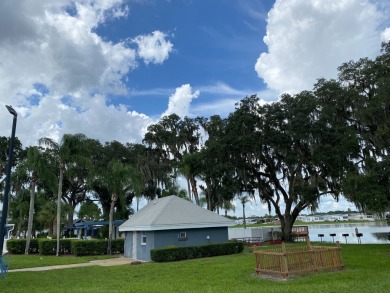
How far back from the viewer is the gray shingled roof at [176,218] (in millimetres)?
23656

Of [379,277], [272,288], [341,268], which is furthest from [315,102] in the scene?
[272,288]

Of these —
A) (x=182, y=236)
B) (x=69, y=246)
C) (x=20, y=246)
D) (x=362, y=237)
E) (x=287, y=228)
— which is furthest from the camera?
(x=362, y=237)

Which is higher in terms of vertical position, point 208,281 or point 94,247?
point 94,247

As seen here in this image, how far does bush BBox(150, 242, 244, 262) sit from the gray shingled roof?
162 centimetres

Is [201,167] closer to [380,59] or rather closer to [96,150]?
[96,150]

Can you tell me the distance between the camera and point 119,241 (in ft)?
98.9

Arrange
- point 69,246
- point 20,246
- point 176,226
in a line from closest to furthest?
point 176,226 → point 69,246 → point 20,246

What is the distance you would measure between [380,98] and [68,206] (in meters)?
38.9

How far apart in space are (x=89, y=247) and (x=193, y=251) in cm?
1031

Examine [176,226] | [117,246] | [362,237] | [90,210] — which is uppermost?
[90,210]

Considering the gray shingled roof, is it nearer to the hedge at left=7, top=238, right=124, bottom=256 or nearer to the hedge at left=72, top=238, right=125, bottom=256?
the hedge at left=72, top=238, right=125, bottom=256

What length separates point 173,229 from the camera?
23891 mm

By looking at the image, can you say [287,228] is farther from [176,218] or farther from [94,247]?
[94,247]

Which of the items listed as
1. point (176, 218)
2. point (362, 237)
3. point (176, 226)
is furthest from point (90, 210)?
point (362, 237)
